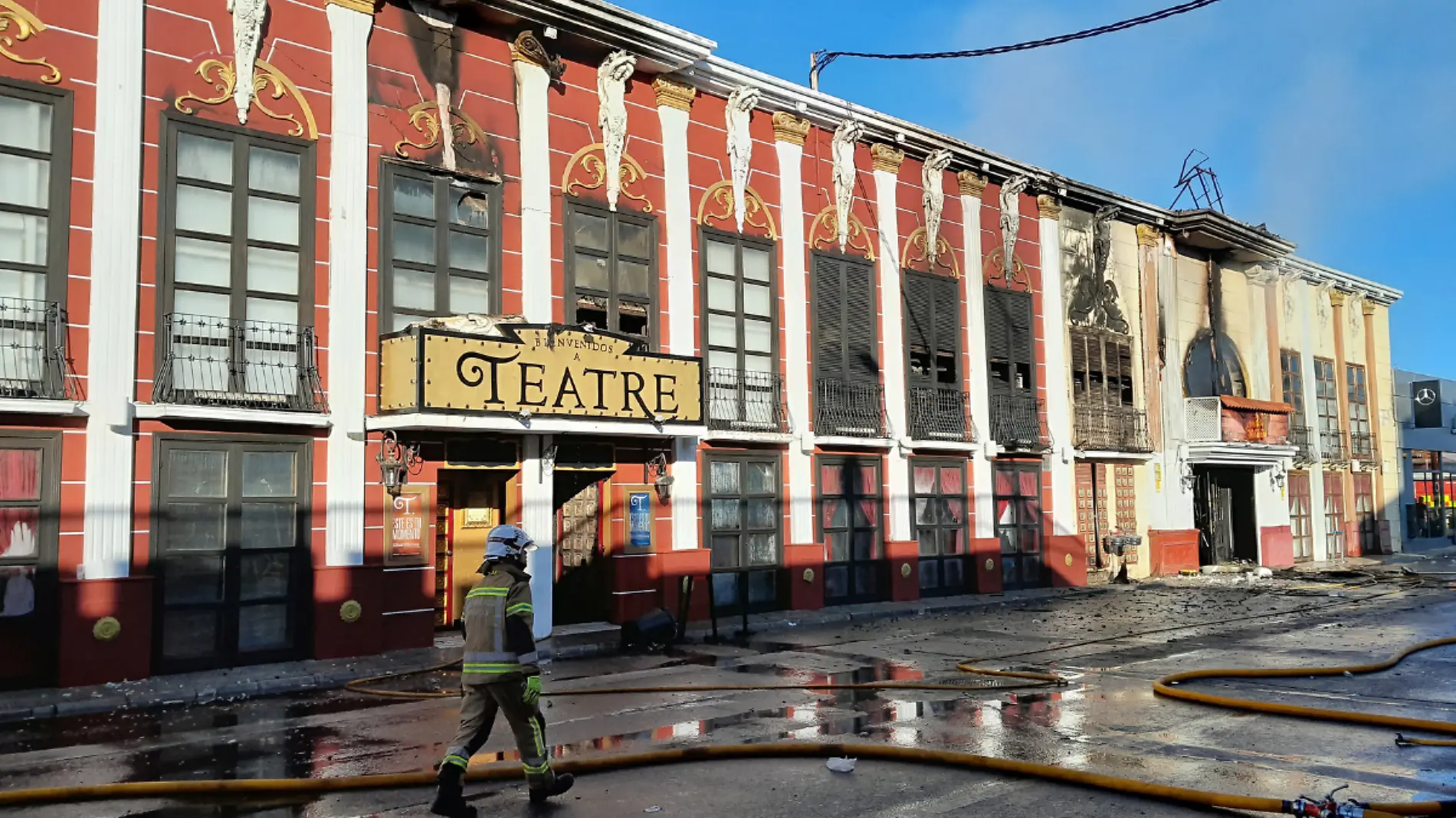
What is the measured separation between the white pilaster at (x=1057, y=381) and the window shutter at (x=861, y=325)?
6126 millimetres

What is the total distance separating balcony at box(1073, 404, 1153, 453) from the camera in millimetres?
27906

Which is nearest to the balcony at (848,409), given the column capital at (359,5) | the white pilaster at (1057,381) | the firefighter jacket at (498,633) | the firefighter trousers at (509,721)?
the white pilaster at (1057,381)

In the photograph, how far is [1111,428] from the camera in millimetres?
28891

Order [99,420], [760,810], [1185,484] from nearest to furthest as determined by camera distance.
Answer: [760,810] < [99,420] < [1185,484]

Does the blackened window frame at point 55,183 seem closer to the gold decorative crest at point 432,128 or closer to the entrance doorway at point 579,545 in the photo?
the gold decorative crest at point 432,128

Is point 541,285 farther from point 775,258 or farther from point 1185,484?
point 1185,484

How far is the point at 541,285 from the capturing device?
17.8 meters

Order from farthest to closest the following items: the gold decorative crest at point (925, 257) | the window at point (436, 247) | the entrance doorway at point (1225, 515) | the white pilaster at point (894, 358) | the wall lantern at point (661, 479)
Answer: the entrance doorway at point (1225, 515) < the gold decorative crest at point (925, 257) < the white pilaster at point (894, 358) < the wall lantern at point (661, 479) < the window at point (436, 247)

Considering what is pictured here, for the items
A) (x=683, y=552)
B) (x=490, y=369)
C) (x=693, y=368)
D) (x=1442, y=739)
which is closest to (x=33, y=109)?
(x=490, y=369)

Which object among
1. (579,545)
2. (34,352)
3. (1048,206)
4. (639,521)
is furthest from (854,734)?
(1048,206)

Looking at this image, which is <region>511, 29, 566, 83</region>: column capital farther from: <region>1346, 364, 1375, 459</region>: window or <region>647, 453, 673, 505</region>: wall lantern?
<region>1346, 364, 1375, 459</region>: window

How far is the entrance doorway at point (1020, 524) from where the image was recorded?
25.8m

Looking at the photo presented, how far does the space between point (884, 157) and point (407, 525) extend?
13.3 meters

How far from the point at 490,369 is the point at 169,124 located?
5.14 meters
